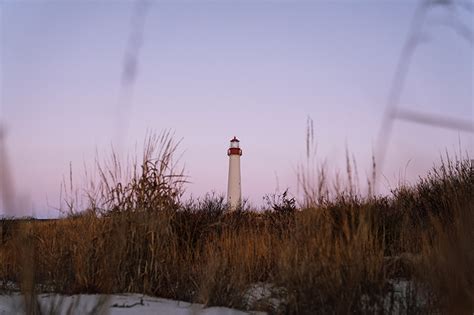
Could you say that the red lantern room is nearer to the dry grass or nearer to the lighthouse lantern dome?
the lighthouse lantern dome

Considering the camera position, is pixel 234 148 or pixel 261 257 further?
pixel 234 148

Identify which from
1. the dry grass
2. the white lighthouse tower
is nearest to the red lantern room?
the white lighthouse tower

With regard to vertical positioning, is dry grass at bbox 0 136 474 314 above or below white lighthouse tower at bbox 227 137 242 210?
below

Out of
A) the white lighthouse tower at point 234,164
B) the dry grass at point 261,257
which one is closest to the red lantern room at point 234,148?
the white lighthouse tower at point 234,164

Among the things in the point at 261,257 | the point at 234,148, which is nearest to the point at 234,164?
the point at 234,148

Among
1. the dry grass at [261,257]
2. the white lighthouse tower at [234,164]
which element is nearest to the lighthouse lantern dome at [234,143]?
the white lighthouse tower at [234,164]

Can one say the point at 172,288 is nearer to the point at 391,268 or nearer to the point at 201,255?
the point at 201,255

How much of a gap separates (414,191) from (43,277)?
6244 mm

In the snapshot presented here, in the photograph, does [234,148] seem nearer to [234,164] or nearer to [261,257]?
Result: [234,164]

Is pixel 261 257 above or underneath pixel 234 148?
underneath

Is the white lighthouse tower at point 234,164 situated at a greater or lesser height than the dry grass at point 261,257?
greater

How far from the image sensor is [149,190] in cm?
528

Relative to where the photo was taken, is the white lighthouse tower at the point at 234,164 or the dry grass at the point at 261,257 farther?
the white lighthouse tower at the point at 234,164

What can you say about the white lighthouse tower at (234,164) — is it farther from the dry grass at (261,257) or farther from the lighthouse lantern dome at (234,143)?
the dry grass at (261,257)
